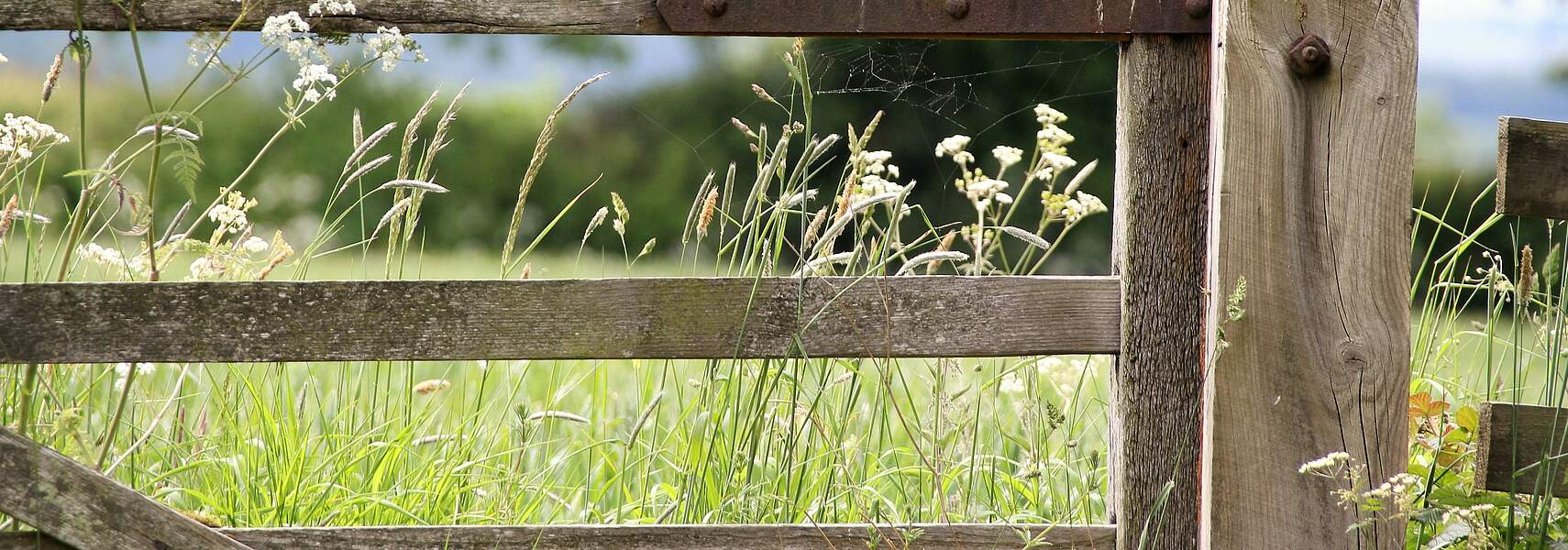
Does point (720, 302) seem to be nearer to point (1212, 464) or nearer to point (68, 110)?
point (1212, 464)

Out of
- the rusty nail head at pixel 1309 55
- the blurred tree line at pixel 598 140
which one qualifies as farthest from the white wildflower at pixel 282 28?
the blurred tree line at pixel 598 140

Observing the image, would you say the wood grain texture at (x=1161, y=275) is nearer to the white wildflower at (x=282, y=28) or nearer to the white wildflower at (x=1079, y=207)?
the white wildflower at (x=1079, y=207)

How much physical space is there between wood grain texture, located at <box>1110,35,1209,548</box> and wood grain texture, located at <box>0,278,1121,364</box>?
51 millimetres

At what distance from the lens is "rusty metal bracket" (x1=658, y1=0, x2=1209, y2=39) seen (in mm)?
1408

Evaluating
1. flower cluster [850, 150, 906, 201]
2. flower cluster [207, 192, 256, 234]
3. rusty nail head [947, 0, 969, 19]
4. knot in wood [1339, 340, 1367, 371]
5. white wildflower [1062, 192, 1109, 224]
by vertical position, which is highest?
rusty nail head [947, 0, 969, 19]

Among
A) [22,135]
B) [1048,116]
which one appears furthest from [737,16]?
[22,135]

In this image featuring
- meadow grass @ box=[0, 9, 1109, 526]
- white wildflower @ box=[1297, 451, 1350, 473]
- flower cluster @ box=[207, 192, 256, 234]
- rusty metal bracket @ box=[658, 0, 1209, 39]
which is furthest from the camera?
flower cluster @ box=[207, 192, 256, 234]

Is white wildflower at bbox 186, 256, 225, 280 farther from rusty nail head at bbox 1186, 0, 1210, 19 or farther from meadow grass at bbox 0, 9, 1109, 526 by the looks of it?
rusty nail head at bbox 1186, 0, 1210, 19

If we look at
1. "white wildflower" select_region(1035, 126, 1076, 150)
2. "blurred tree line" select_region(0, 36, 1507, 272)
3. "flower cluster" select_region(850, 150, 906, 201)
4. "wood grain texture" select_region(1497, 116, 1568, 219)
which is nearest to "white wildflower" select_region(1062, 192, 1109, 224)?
"white wildflower" select_region(1035, 126, 1076, 150)

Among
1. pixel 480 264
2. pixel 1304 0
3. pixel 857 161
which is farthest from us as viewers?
pixel 480 264

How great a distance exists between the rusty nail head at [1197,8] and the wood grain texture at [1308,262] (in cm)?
6

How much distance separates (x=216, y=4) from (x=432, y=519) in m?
0.88

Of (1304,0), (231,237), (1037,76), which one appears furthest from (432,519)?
(1037,76)

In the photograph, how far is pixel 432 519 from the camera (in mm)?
1855
